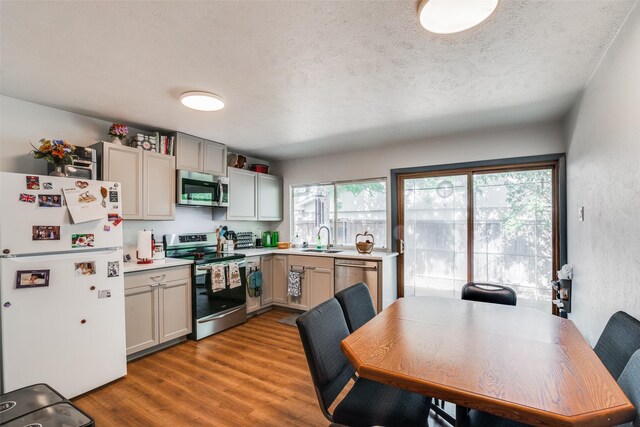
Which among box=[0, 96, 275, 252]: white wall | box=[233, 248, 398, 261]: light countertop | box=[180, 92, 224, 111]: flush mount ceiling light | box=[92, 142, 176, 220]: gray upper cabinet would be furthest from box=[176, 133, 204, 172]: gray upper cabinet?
box=[233, 248, 398, 261]: light countertop

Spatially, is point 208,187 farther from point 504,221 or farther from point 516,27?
point 504,221

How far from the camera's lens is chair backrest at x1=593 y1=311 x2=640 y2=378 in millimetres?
1169

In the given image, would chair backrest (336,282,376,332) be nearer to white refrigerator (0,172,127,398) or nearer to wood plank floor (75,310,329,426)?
wood plank floor (75,310,329,426)

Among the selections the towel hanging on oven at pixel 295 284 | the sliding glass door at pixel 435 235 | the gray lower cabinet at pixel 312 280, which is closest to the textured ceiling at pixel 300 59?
the sliding glass door at pixel 435 235

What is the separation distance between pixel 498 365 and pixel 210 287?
116 inches

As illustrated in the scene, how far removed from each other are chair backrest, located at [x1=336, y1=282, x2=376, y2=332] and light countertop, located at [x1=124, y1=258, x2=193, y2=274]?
2.00 meters

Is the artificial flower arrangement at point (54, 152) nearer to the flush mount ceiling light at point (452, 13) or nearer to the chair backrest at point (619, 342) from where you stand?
the flush mount ceiling light at point (452, 13)

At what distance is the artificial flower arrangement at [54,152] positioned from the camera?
91.4 inches

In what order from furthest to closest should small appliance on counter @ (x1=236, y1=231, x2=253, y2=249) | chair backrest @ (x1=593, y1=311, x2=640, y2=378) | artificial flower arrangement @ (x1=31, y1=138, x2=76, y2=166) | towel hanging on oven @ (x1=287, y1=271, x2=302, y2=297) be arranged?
small appliance on counter @ (x1=236, y1=231, x2=253, y2=249) < towel hanging on oven @ (x1=287, y1=271, x2=302, y2=297) < artificial flower arrangement @ (x1=31, y1=138, x2=76, y2=166) < chair backrest @ (x1=593, y1=311, x2=640, y2=378)

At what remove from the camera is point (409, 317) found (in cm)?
176

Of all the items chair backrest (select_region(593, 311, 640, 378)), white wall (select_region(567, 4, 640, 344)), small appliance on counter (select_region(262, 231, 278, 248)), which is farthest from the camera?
small appliance on counter (select_region(262, 231, 278, 248))

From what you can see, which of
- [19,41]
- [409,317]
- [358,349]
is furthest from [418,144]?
[19,41]

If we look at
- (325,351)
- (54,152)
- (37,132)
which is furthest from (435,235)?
(37,132)

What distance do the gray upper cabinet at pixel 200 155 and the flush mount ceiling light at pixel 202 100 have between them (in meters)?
1.05
